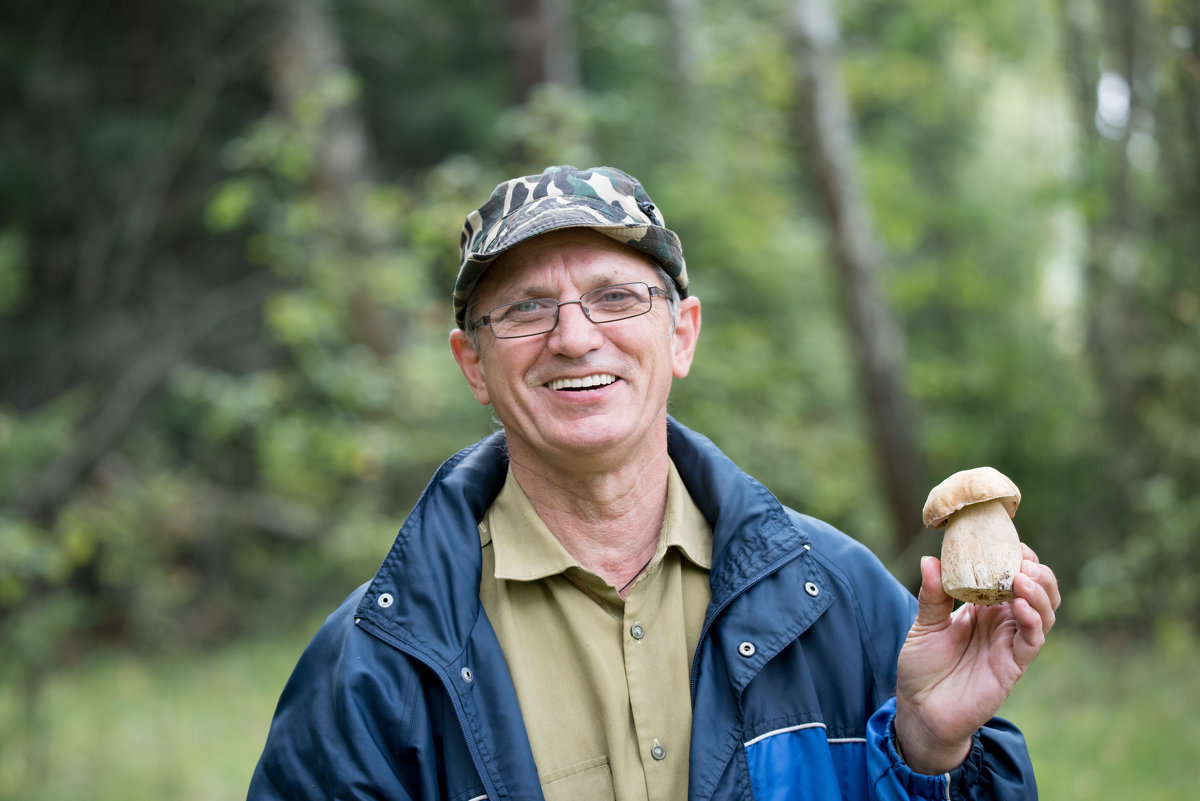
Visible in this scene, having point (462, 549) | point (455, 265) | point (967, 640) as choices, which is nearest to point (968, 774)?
point (967, 640)

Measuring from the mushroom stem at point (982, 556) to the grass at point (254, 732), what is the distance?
4.06 m

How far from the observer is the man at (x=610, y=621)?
216 centimetres

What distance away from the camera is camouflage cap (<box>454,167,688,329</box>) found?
237 centimetres

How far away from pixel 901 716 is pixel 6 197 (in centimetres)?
1208

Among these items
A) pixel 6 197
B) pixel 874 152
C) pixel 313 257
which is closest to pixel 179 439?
pixel 6 197

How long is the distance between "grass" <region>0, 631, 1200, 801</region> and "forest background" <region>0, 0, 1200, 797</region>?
0.31 metres

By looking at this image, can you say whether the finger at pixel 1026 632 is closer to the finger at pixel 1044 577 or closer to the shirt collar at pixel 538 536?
the finger at pixel 1044 577

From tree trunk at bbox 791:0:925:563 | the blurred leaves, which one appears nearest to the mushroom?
the blurred leaves

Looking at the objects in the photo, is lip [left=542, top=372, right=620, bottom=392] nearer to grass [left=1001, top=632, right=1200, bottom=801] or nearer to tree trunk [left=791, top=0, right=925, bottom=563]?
grass [left=1001, top=632, right=1200, bottom=801]

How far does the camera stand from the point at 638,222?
8.02 feet

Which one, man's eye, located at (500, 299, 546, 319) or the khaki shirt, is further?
man's eye, located at (500, 299, 546, 319)

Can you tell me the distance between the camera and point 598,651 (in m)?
2.32

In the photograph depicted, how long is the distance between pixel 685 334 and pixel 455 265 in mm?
5263

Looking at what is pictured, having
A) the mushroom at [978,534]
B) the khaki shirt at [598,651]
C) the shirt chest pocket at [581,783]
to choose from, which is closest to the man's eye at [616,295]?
the khaki shirt at [598,651]
